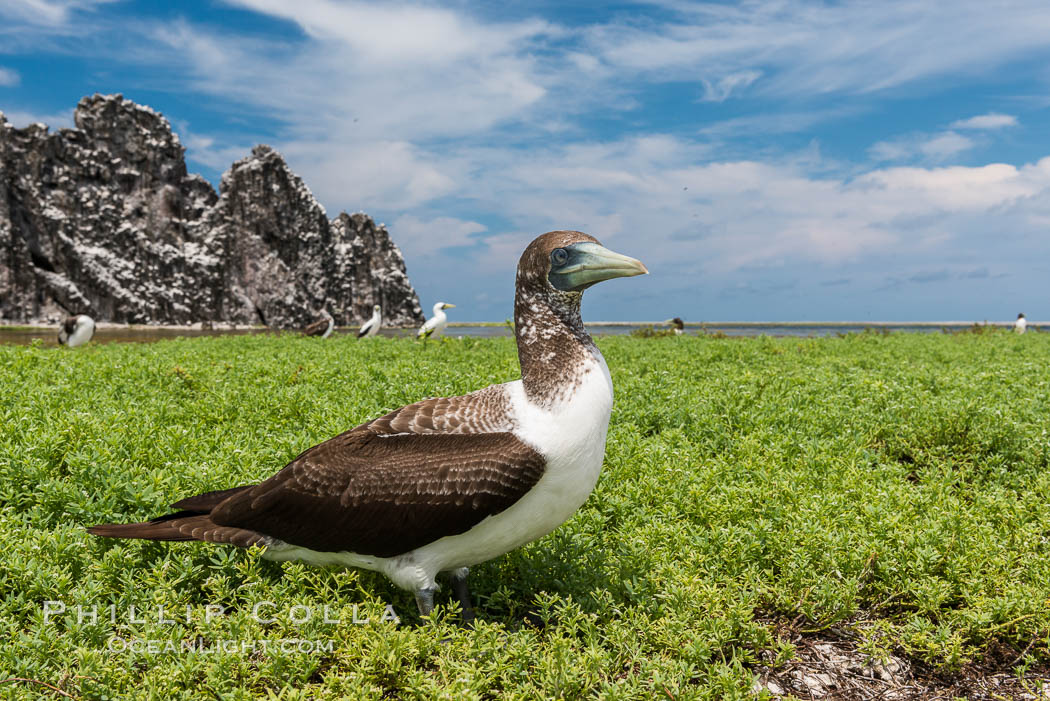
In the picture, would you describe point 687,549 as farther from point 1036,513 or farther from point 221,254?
point 221,254

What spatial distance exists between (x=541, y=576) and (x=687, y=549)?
1.19m

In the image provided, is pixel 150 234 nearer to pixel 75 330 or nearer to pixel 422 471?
pixel 75 330

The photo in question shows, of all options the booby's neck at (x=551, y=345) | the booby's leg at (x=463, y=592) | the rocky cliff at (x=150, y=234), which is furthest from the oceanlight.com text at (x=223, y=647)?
the rocky cliff at (x=150, y=234)

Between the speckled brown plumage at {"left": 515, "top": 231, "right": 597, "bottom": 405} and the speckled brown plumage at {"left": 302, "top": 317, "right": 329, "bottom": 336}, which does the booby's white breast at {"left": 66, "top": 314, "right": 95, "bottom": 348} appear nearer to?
the speckled brown plumage at {"left": 302, "top": 317, "right": 329, "bottom": 336}

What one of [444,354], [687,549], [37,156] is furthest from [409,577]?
[37,156]

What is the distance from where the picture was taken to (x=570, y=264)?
3924 millimetres

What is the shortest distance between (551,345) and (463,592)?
1746 mm

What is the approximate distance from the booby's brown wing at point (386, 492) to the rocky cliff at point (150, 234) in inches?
4104

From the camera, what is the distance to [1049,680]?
13.9 feet

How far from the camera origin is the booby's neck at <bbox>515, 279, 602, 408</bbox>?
3.87 m

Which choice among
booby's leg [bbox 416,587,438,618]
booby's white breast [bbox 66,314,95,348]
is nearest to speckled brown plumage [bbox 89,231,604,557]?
booby's leg [bbox 416,587,438,618]

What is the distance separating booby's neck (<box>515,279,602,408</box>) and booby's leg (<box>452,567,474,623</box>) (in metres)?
1.32

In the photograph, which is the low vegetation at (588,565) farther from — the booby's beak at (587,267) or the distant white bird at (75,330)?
the distant white bird at (75,330)

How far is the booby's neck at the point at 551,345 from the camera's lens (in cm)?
387
